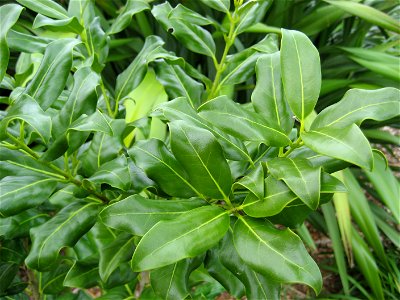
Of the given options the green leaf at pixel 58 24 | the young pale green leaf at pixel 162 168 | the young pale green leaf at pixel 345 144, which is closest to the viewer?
the young pale green leaf at pixel 345 144

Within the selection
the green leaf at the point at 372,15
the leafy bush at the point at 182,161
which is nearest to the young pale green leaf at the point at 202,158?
the leafy bush at the point at 182,161

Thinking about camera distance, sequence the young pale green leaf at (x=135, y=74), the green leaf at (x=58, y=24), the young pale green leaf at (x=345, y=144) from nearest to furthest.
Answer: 1. the young pale green leaf at (x=345, y=144)
2. the green leaf at (x=58, y=24)
3. the young pale green leaf at (x=135, y=74)

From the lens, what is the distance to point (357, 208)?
4.65 feet

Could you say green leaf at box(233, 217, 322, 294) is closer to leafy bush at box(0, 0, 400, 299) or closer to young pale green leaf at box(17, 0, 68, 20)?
leafy bush at box(0, 0, 400, 299)

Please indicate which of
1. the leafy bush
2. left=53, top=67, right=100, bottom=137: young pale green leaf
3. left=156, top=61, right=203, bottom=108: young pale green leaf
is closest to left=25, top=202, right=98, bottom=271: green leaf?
the leafy bush

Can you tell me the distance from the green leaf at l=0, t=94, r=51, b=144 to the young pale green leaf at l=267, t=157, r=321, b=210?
0.76 ft

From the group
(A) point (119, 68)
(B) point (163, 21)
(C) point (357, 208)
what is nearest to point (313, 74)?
(B) point (163, 21)

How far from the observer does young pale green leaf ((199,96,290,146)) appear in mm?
466

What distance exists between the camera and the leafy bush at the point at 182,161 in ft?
1.46

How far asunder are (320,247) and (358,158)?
1.74 m

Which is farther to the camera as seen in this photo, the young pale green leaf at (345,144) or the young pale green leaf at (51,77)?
the young pale green leaf at (51,77)

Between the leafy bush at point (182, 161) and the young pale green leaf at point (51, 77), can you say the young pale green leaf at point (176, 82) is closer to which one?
the leafy bush at point (182, 161)

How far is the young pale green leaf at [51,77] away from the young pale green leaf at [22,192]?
0.10 metres

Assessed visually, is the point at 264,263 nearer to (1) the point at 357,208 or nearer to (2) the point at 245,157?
(2) the point at 245,157
